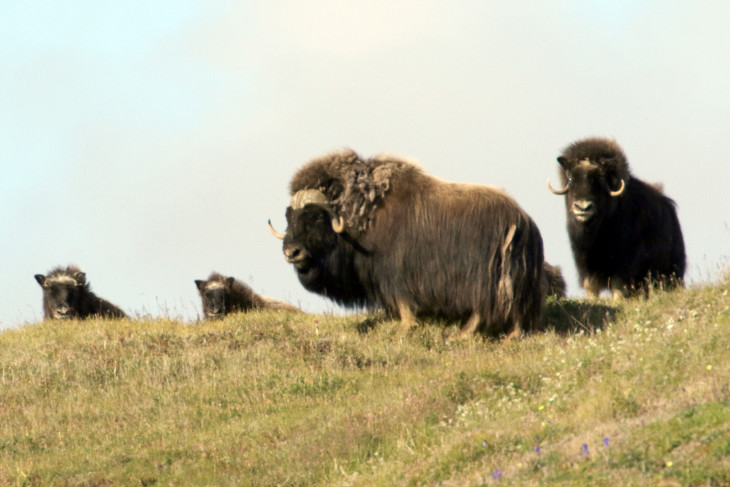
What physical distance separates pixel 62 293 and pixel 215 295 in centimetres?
240

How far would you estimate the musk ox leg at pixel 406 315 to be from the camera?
39.1 ft

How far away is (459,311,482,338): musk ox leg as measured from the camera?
11.5 m

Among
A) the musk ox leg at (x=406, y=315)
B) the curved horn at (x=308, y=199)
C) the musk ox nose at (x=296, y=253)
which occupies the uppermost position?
the curved horn at (x=308, y=199)

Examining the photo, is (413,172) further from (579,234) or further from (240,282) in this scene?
(240,282)

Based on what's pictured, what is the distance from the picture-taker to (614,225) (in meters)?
13.3

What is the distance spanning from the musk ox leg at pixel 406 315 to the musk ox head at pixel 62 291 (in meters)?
6.27

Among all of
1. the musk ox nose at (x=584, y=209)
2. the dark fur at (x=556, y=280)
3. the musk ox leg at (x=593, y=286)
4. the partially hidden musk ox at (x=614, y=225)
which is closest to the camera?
the musk ox nose at (x=584, y=209)

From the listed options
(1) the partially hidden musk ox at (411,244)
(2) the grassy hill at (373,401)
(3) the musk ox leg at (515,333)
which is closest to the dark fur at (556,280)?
(2) the grassy hill at (373,401)

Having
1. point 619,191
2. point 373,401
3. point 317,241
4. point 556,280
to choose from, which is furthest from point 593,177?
point 373,401

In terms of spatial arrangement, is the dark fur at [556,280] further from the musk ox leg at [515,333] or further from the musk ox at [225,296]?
the musk ox leg at [515,333]

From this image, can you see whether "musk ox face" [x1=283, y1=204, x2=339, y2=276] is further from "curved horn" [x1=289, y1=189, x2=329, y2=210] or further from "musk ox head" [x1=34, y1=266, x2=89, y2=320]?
"musk ox head" [x1=34, y1=266, x2=89, y2=320]

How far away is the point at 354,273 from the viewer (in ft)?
40.2

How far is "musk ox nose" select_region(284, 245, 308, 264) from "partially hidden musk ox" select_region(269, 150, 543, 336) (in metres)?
0.01

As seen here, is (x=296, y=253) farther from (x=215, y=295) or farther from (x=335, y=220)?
(x=215, y=295)
